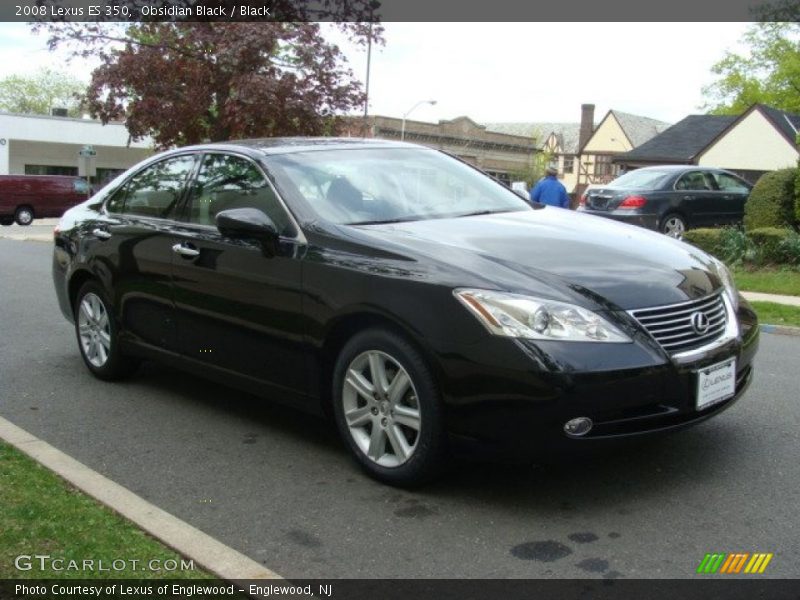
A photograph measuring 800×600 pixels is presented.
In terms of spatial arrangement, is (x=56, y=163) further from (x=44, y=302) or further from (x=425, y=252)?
(x=425, y=252)

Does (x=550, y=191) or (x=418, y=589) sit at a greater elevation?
(x=550, y=191)

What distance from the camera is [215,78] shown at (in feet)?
55.6

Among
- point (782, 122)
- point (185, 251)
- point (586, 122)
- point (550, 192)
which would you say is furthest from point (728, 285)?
point (586, 122)

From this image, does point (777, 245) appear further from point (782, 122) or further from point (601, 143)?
point (601, 143)

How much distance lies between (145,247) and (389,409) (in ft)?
7.82

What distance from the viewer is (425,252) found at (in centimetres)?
429

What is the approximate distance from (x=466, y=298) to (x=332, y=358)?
93cm

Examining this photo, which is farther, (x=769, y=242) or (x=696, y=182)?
(x=696, y=182)

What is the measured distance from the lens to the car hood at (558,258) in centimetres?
404

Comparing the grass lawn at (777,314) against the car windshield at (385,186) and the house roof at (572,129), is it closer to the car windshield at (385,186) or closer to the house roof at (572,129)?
the car windshield at (385,186)

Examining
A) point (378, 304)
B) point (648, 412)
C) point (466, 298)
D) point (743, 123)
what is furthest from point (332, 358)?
point (743, 123)

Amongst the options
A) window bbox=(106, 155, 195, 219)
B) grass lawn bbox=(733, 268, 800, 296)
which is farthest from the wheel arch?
grass lawn bbox=(733, 268, 800, 296)

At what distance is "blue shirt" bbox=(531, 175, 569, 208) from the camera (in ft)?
44.7

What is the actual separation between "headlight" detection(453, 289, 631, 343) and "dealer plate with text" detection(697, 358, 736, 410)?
0.45m
